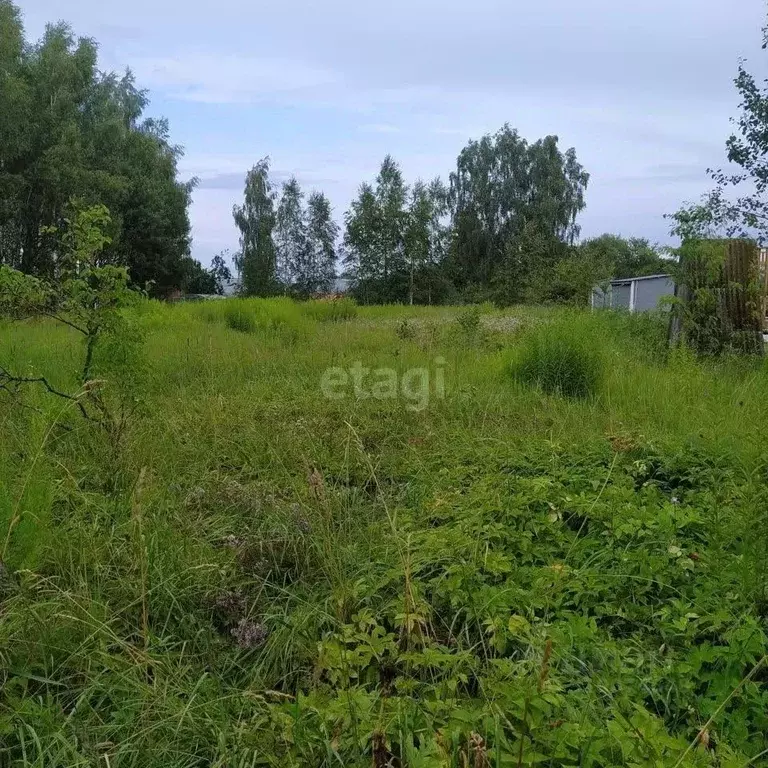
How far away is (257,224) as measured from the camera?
3297 centimetres

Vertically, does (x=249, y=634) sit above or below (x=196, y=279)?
below

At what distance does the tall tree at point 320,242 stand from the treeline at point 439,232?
54 mm

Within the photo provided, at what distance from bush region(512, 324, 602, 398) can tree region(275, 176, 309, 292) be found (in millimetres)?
29232

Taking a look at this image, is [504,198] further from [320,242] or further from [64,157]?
[64,157]

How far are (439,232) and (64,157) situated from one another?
19.6m

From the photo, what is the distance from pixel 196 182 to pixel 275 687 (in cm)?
3698

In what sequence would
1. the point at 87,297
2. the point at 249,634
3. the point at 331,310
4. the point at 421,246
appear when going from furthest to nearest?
1. the point at 421,246
2. the point at 331,310
3. the point at 87,297
4. the point at 249,634

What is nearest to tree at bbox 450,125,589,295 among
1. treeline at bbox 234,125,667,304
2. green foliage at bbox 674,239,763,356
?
treeline at bbox 234,125,667,304

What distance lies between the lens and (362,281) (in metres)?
33.0

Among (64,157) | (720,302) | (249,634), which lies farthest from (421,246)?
(249,634)

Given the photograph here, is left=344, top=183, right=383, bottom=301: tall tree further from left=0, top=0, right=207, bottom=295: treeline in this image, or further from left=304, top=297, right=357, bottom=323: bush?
left=304, top=297, right=357, bottom=323: bush

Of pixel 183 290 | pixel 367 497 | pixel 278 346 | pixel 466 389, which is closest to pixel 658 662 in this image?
pixel 367 497

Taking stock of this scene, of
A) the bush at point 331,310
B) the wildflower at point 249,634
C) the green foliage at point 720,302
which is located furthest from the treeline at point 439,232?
the wildflower at point 249,634

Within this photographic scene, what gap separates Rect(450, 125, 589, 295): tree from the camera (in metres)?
36.0
